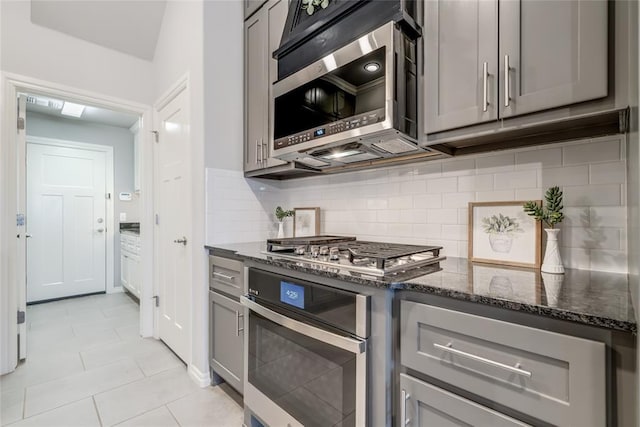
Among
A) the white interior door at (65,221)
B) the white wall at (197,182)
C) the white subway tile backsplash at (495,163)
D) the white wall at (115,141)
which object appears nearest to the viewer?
the white subway tile backsplash at (495,163)

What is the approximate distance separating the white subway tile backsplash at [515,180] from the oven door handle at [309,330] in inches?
37.9

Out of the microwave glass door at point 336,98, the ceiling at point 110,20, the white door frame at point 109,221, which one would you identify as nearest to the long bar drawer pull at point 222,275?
→ the microwave glass door at point 336,98

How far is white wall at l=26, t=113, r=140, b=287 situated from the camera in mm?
4043

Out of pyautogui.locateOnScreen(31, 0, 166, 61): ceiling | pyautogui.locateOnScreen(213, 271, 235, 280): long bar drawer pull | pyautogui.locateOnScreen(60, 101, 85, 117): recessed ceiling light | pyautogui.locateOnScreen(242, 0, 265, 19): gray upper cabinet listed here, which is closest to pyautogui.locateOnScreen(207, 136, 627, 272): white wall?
pyautogui.locateOnScreen(213, 271, 235, 280): long bar drawer pull

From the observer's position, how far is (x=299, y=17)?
5.68 ft

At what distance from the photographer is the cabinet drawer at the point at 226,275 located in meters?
1.72

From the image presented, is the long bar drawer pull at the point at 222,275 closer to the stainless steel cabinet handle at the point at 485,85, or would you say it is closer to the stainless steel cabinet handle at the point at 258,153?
the stainless steel cabinet handle at the point at 258,153

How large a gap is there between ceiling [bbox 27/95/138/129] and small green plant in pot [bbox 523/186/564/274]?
3914 mm

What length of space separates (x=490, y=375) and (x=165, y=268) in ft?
8.26

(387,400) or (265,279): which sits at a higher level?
(265,279)

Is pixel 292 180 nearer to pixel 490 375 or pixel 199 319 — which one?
pixel 199 319

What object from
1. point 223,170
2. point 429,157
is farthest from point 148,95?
point 429,157

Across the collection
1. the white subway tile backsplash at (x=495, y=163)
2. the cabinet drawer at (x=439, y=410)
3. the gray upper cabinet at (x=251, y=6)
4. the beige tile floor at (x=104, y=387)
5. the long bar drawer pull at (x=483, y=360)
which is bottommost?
the beige tile floor at (x=104, y=387)

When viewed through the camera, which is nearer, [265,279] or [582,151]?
[582,151]
